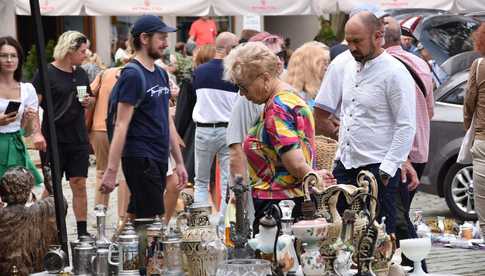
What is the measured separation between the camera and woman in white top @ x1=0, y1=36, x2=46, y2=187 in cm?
883

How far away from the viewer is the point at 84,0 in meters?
→ 15.1

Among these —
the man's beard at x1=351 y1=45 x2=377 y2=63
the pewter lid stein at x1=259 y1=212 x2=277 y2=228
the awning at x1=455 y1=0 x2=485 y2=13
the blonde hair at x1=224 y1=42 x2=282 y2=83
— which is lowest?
the awning at x1=455 y1=0 x2=485 y2=13

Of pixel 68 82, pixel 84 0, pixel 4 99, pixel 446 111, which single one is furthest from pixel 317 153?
pixel 84 0

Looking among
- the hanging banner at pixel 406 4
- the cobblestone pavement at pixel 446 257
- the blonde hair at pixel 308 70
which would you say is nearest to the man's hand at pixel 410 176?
the cobblestone pavement at pixel 446 257

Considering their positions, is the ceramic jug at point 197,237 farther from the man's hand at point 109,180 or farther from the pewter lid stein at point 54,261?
the man's hand at point 109,180

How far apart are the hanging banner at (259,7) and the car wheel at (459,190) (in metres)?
3.89

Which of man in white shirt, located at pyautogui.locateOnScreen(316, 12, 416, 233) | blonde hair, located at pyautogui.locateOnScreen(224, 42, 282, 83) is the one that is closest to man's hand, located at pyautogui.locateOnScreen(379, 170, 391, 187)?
man in white shirt, located at pyautogui.locateOnScreen(316, 12, 416, 233)

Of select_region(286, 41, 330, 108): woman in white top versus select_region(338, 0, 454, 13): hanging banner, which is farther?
select_region(338, 0, 454, 13): hanging banner

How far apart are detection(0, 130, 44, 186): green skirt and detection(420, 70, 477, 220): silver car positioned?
5160 mm

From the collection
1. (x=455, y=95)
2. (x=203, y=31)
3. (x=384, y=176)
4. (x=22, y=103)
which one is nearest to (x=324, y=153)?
(x=384, y=176)

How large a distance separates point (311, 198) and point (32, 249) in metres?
1.83

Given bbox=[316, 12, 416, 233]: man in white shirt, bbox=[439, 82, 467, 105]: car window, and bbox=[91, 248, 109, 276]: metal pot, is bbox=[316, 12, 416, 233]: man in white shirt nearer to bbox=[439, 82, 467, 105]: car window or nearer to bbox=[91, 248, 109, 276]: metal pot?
bbox=[91, 248, 109, 276]: metal pot

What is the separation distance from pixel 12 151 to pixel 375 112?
2890 millimetres

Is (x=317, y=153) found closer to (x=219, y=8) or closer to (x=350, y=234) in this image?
(x=350, y=234)
